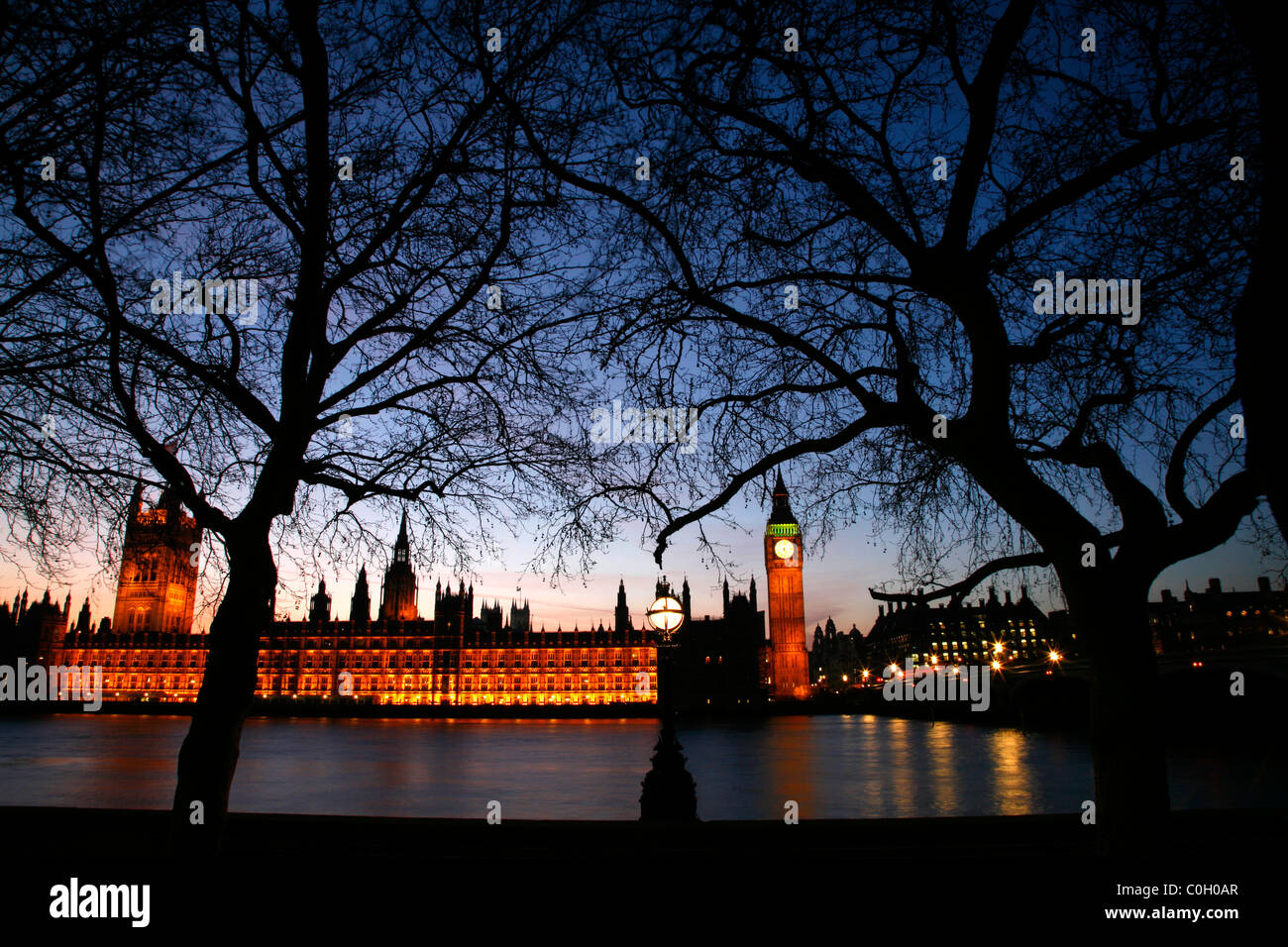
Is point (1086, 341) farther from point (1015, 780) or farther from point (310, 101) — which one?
point (1015, 780)

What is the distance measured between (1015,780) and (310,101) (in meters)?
25.3

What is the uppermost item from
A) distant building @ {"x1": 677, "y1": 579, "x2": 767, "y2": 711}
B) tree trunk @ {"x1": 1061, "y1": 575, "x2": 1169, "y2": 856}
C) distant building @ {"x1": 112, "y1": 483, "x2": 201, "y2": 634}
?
distant building @ {"x1": 112, "y1": 483, "x2": 201, "y2": 634}

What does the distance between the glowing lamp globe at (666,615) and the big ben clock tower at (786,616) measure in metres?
113

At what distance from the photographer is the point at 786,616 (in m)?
124

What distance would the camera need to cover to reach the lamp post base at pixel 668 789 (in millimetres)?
8727

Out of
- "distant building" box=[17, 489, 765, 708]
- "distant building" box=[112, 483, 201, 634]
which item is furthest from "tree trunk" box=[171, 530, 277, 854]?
"distant building" box=[17, 489, 765, 708]

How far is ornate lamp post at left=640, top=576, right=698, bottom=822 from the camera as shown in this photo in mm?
8594

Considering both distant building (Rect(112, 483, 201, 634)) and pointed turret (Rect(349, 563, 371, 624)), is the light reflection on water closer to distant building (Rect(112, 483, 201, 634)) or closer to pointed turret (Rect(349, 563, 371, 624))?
distant building (Rect(112, 483, 201, 634))

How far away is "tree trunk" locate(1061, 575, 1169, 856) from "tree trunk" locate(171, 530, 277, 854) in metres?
5.14

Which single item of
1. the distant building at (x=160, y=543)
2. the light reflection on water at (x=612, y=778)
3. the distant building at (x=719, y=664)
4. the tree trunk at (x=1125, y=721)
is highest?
the distant building at (x=160, y=543)

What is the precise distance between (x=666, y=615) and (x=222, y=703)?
4.61 metres

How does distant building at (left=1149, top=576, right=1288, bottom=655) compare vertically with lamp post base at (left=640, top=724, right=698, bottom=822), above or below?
below

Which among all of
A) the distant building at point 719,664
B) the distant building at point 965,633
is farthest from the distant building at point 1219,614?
the distant building at point 719,664

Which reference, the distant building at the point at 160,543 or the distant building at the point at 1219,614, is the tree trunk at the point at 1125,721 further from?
the distant building at the point at 1219,614
